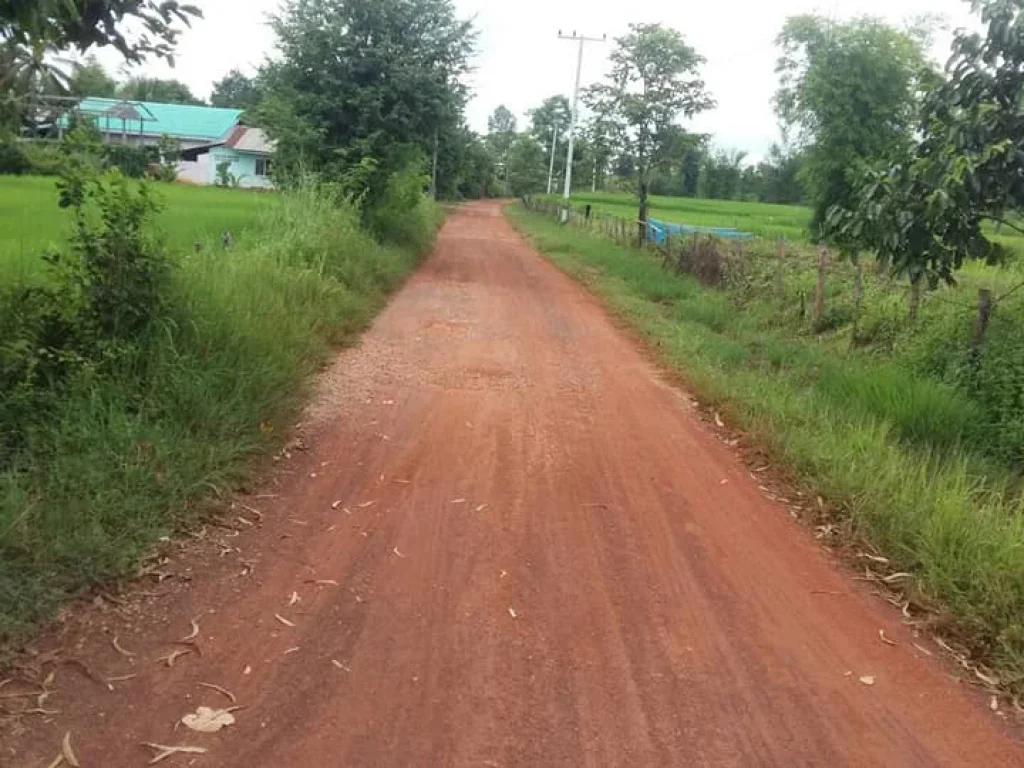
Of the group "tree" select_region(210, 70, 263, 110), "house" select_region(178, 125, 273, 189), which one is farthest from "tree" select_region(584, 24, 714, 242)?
"tree" select_region(210, 70, 263, 110)

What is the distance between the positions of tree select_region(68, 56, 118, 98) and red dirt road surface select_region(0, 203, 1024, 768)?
2261 mm

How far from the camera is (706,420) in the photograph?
26.0 feet

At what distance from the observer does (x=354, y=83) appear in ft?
60.4

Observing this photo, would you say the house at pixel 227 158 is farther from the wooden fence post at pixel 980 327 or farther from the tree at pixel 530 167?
the wooden fence post at pixel 980 327

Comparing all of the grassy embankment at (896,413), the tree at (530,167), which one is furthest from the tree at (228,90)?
the grassy embankment at (896,413)

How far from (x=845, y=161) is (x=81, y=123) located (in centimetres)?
3011

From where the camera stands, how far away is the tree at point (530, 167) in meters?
84.2

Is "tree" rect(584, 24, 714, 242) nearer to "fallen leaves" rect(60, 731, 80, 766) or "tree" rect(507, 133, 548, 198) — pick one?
"fallen leaves" rect(60, 731, 80, 766)

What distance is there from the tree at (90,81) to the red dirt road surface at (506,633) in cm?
226

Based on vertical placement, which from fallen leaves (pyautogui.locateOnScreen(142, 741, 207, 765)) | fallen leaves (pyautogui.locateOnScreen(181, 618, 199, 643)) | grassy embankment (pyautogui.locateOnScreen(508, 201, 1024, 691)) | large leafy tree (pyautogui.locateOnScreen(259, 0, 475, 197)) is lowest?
fallen leaves (pyautogui.locateOnScreen(181, 618, 199, 643))

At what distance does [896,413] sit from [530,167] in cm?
7965

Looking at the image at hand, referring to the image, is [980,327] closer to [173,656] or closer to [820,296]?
[820,296]

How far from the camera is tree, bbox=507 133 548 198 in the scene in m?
84.2

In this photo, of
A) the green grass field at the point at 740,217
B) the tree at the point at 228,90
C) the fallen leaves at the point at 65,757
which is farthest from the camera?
the tree at the point at 228,90
